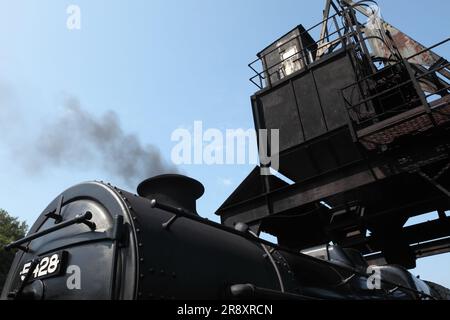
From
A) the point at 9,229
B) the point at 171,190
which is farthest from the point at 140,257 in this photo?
the point at 9,229

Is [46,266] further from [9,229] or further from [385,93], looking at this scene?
[9,229]

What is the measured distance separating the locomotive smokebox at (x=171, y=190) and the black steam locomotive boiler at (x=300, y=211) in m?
0.01

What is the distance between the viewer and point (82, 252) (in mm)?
3158

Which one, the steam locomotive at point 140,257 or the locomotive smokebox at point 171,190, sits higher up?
the locomotive smokebox at point 171,190

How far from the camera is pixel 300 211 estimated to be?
9.30m

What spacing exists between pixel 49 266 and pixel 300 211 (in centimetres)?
691

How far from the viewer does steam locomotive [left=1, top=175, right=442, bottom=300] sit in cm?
284

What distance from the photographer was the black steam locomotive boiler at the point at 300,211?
3055mm

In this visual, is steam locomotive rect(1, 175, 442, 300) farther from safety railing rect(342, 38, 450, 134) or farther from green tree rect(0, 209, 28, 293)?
green tree rect(0, 209, 28, 293)

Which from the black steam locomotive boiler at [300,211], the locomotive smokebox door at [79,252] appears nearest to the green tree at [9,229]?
the black steam locomotive boiler at [300,211]

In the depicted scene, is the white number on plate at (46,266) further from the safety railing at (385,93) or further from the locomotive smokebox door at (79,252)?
the safety railing at (385,93)

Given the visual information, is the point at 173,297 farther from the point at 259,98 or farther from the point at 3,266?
the point at 3,266

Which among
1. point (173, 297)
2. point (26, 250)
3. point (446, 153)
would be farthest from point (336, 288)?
point (446, 153)

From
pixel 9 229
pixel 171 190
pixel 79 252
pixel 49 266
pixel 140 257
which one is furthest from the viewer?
pixel 9 229
